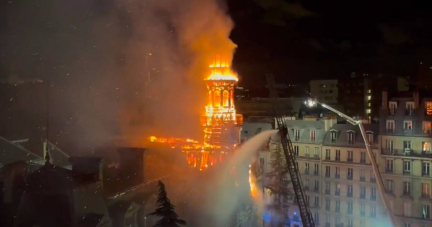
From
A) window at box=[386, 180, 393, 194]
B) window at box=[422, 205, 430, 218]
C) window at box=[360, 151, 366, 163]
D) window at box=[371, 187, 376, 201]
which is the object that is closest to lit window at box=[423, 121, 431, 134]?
window at box=[386, 180, 393, 194]

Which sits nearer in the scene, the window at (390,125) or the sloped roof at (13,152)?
the sloped roof at (13,152)

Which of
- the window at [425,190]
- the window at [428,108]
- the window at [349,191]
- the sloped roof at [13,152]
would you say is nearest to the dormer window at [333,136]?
the window at [349,191]

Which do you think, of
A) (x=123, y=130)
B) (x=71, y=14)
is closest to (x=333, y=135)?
(x=123, y=130)

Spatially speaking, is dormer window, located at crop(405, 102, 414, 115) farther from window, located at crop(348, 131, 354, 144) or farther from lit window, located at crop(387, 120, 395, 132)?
window, located at crop(348, 131, 354, 144)

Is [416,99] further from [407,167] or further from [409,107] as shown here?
[407,167]

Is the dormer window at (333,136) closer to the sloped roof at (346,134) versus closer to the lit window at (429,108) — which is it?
the sloped roof at (346,134)

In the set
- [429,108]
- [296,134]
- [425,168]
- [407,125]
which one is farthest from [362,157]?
[429,108]

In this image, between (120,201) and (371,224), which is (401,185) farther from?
(120,201)
